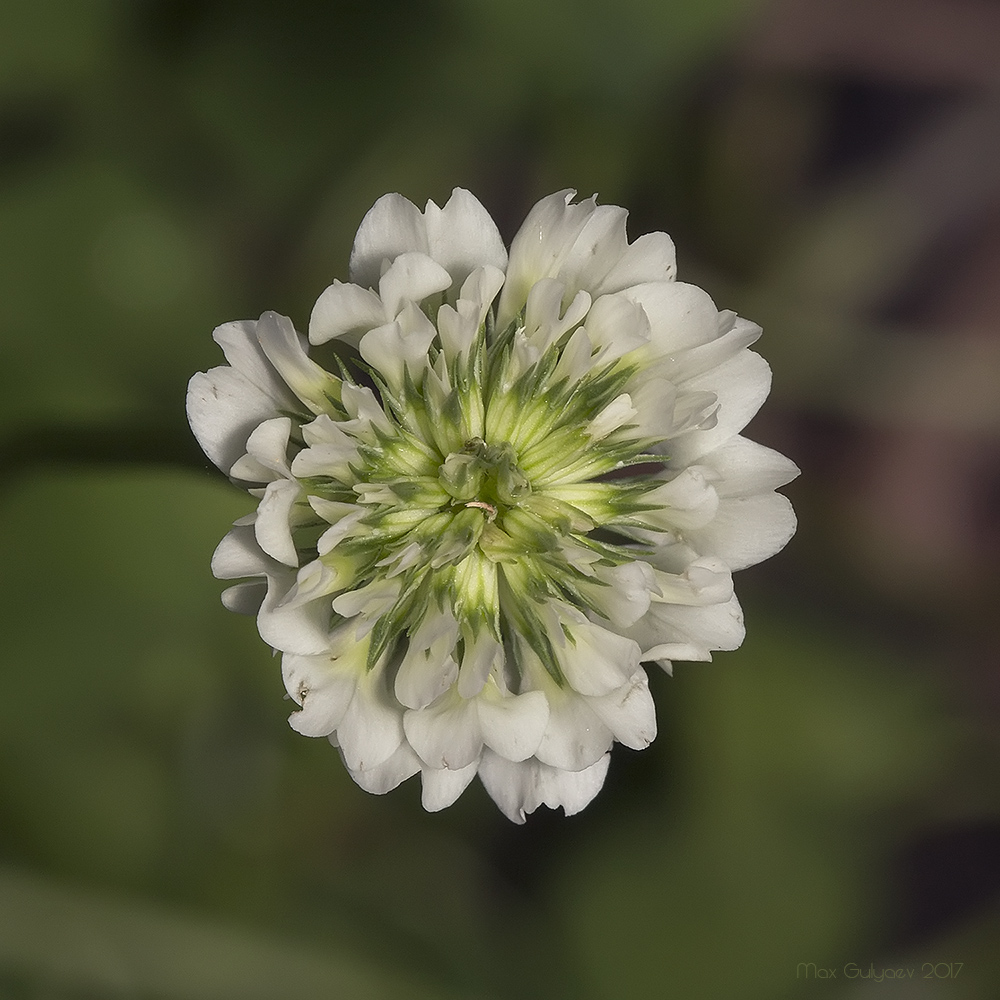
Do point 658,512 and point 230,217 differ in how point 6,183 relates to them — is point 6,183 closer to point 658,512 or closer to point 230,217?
point 230,217

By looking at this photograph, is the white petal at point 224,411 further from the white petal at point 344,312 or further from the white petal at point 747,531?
the white petal at point 747,531

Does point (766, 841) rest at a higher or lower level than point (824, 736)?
lower

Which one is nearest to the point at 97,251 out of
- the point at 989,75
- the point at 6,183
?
the point at 6,183

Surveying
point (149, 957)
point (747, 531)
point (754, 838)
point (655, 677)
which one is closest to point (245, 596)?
point (747, 531)

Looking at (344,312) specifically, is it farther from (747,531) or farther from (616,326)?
(747,531)

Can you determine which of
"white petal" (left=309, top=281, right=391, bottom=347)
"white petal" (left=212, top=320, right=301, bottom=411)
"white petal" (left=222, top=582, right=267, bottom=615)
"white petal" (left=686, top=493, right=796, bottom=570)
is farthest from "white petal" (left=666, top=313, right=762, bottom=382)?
"white petal" (left=222, top=582, right=267, bottom=615)
